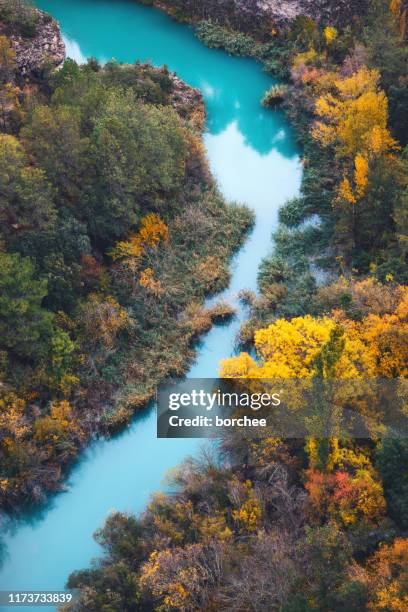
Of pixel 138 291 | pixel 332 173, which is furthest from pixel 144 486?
pixel 332 173

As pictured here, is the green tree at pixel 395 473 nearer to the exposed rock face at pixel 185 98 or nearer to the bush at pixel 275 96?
the exposed rock face at pixel 185 98

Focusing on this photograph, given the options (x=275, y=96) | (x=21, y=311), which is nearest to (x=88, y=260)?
(x=21, y=311)

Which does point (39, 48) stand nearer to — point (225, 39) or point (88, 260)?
point (225, 39)

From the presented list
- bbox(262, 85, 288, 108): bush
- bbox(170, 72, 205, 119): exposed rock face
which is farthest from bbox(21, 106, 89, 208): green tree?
bbox(262, 85, 288, 108): bush

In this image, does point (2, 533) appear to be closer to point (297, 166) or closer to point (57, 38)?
point (297, 166)

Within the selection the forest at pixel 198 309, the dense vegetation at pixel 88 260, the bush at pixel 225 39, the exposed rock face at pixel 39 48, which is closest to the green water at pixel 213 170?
the bush at pixel 225 39

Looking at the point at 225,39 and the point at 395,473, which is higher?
the point at 225,39
